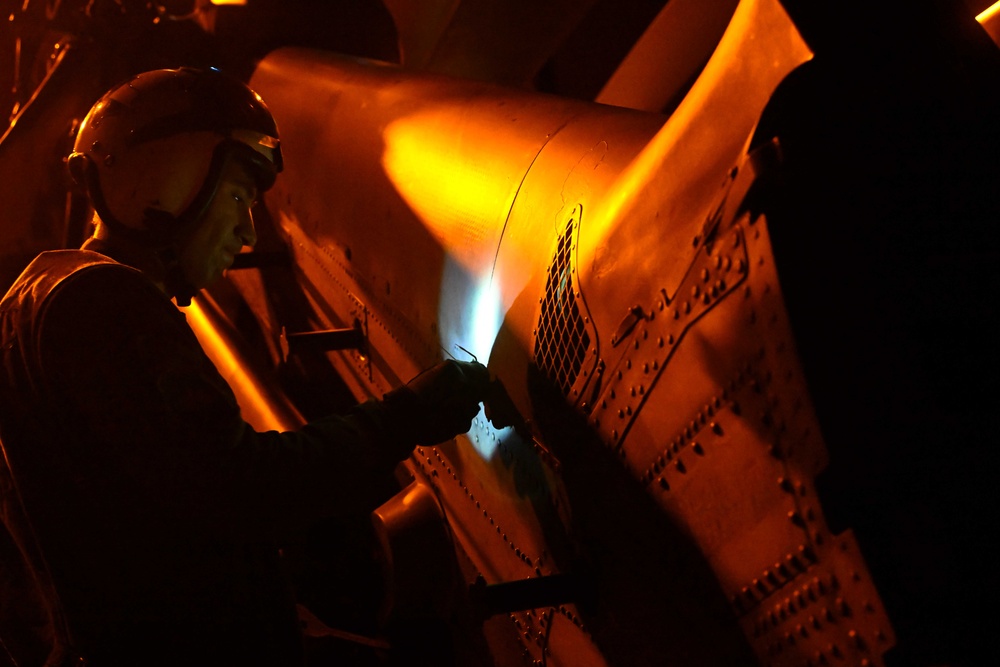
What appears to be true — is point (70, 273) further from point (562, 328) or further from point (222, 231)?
point (562, 328)

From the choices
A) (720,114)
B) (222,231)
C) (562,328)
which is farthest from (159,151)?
(720,114)

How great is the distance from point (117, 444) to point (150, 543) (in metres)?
0.25

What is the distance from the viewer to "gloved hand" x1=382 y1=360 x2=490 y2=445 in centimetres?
197

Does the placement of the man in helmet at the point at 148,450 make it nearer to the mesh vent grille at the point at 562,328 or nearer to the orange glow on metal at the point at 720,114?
the mesh vent grille at the point at 562,328

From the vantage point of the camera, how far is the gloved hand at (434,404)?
1966 millimetres

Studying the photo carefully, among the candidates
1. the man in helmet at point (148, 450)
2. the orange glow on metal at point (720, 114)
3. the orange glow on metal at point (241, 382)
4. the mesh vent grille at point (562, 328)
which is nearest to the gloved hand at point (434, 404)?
the man in helmet at point (148, 450)

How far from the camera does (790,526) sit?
146 cm

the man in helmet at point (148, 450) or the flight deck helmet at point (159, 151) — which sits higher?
the flight deck helmet at point (159, 151)

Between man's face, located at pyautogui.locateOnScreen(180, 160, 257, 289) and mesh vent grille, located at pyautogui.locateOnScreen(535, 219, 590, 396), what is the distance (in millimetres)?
786

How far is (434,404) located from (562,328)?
38 centimetres

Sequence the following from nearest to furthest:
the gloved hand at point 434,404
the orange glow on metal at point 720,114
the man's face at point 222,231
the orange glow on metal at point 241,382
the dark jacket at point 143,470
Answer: the orange glow on metal at point 720,114 < the dark jacket at point 143,470 < the gloved hand at point 434,404 < the man's face at point 222,231 < the orange glow on metal at point 241,382

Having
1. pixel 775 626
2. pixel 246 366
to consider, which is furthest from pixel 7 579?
pixel 246 366

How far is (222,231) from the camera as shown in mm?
2172

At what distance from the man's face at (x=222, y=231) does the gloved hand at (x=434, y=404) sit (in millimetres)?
590
